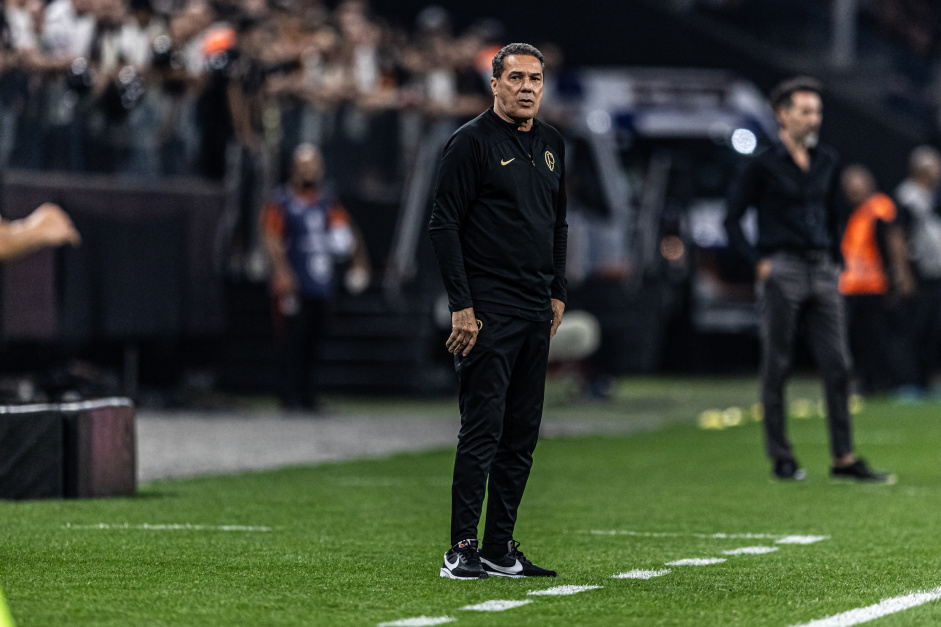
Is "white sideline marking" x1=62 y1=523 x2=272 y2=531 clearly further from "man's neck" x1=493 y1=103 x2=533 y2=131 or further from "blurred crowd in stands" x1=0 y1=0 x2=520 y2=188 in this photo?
"blurred crowd in stands" x1=0 y1=0 x2=520 y2=188

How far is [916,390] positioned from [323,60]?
24.6 feet

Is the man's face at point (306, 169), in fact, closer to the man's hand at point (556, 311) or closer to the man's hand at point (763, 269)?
the man's hand at point (763, 269)

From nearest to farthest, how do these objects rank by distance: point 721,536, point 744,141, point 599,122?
point 721,536 < point 599,122 < point 744,141

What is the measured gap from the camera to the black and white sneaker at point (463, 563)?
6934mm

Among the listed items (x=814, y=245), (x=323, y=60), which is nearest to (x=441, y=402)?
(x=323, y=60)

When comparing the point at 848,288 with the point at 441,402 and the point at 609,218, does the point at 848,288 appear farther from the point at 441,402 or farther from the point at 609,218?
the point at 441,402

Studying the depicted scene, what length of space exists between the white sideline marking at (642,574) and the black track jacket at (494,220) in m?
1.07

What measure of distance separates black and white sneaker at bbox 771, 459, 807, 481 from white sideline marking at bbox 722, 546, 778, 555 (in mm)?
3230

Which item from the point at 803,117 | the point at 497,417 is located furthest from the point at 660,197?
the point at 497,417

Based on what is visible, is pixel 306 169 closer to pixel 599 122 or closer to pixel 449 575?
pixel 599 122

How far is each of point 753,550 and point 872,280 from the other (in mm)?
12035

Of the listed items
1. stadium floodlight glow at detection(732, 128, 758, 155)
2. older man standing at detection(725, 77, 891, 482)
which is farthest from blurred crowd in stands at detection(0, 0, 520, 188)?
older man standing at detection(725, 77, 891, 482)

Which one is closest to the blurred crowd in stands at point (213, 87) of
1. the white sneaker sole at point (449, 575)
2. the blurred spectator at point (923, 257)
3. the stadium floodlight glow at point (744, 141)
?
the blurred spectator at point (923, 257)

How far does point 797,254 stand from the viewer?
11.0 meters
